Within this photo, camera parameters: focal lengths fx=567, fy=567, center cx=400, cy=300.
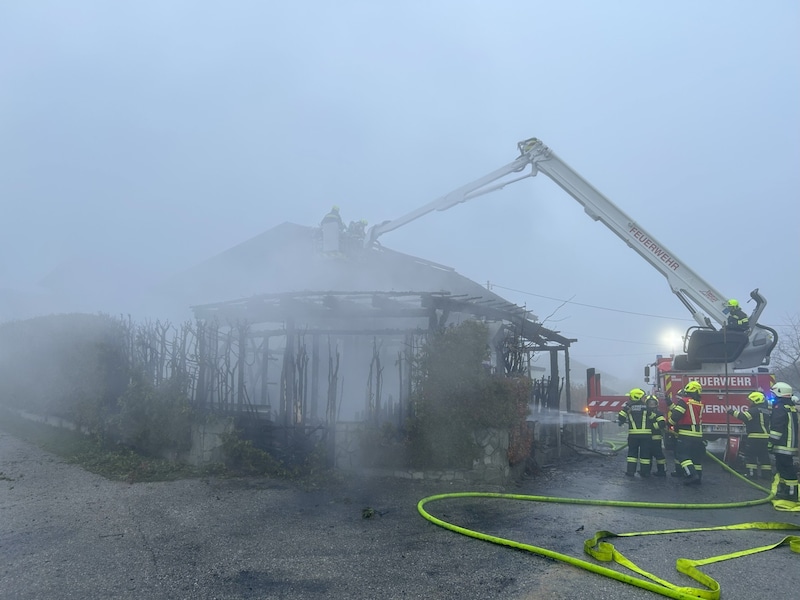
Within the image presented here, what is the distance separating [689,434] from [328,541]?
264 inches

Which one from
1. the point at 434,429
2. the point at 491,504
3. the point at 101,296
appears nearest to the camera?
the point at 491,504

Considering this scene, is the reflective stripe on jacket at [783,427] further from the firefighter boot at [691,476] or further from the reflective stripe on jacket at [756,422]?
the firefighter boot at [691,476]

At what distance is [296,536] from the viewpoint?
5508 millimetres

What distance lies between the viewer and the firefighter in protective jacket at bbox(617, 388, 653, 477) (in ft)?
31.2

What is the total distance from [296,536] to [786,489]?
6.83 metres

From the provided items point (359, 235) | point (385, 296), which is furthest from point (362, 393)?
point (359, 235)

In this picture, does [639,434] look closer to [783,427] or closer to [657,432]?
[657,432]

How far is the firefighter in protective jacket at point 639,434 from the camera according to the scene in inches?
375

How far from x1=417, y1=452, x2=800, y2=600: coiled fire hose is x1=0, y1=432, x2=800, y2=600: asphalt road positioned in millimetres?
63

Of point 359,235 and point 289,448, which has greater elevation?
point 359,235

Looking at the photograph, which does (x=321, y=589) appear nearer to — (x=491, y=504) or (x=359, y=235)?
(x=491, y=504)

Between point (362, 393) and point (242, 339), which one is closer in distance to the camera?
point (242, 339)

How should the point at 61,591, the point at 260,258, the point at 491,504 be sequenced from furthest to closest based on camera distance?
1. the point at 260,258
2. the point at 491,504
3. the point at 61,591

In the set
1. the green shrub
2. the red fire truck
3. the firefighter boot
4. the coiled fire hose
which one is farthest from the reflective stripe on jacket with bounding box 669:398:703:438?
the green shrub
